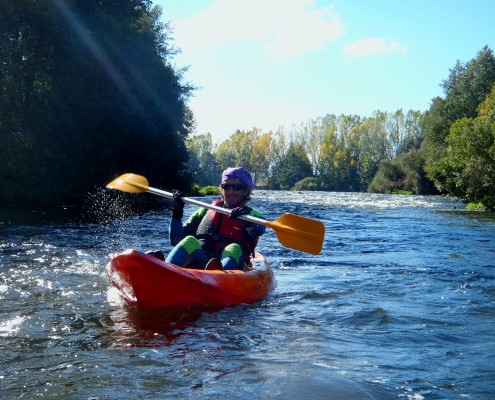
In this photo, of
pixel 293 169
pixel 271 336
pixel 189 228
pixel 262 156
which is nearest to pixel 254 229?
pixel 189 228

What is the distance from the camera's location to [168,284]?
12.9ft

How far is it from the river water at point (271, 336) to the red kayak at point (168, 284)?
0.11m

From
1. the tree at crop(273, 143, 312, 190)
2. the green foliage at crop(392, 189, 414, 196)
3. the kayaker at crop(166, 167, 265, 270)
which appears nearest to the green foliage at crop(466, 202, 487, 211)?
Result: the kayaker at crop(166, 167, 265, 270)

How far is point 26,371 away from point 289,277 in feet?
12.3

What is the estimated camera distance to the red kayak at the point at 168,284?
12.7ft

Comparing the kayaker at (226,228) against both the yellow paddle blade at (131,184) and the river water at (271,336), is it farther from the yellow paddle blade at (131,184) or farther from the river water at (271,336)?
the yellow paddle blade at (131,184)

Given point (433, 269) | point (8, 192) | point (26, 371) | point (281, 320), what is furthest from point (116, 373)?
point (8, 192)

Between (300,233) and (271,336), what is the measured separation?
142cm

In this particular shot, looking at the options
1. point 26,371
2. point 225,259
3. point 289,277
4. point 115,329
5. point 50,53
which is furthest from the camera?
point 50,53

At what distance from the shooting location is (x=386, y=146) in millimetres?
66812

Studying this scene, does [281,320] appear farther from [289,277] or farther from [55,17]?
[55,17]

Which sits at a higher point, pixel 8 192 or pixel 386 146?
pixel 386 146

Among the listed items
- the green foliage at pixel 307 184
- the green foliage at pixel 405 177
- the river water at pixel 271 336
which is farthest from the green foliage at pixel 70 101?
the green foliage at pixel 307 184

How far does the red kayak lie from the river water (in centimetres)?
11
